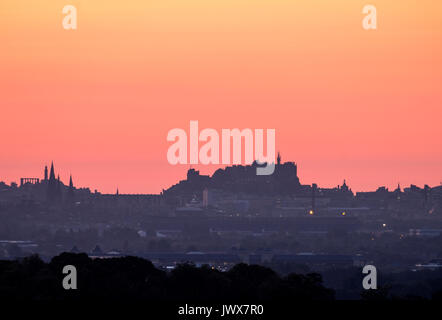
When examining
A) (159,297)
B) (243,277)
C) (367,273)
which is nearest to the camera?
(159,297)

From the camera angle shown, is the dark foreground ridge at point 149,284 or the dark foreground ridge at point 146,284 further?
the dark foreground ridge at point 146,284

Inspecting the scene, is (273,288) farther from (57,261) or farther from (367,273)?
(367,273)

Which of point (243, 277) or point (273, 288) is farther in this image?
point (243, 277)

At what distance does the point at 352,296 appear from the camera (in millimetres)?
167375

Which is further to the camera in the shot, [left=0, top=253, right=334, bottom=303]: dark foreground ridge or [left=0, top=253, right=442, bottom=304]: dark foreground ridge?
[left=0, top=253, right=334, bottom=303]: dark foreground ridge
